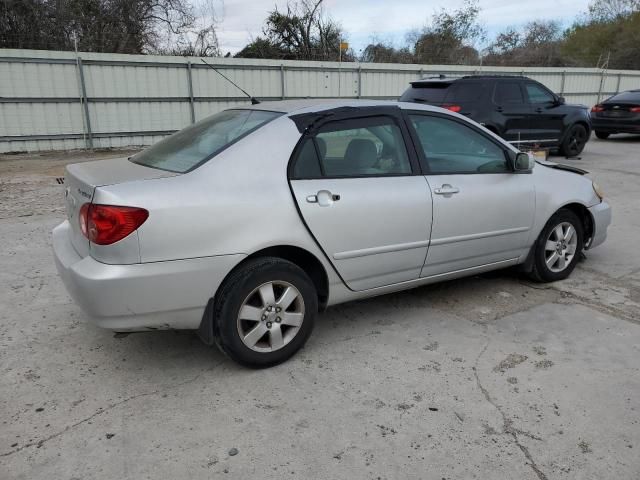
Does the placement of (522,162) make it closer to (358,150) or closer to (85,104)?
(358,150)

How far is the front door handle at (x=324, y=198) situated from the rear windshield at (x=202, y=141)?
1.85 feet

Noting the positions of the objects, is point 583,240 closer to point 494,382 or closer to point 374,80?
point 494,382

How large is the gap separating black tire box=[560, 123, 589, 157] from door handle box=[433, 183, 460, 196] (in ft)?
32.3

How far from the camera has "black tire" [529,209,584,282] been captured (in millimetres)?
4492

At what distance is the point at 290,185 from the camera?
3.21 m

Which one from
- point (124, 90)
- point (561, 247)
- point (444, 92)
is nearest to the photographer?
point (561, 247)

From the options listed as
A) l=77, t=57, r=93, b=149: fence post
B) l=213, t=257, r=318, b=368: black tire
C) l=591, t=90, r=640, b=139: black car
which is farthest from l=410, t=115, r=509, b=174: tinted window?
l=591, t=90, r=640, b=139: black car

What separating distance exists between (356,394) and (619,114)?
15.2 meters

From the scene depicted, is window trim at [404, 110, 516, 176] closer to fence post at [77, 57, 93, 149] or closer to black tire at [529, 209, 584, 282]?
A: black tire at [529, 209, 584, 282]

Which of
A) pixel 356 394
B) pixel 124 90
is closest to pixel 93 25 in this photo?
pixel 124 90

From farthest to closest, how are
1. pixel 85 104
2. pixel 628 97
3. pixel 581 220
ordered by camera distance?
pixel 628 97 → pixel 85 104 → pixel 581 220

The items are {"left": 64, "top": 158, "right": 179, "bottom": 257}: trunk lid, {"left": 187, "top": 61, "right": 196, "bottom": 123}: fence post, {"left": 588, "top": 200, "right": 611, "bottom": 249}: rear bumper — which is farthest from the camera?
{"left": 187, "top": 61, "right": 196, "bottom": 123}: fence post

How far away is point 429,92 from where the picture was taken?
10477 millimetres

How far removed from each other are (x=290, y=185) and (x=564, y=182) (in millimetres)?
2620
